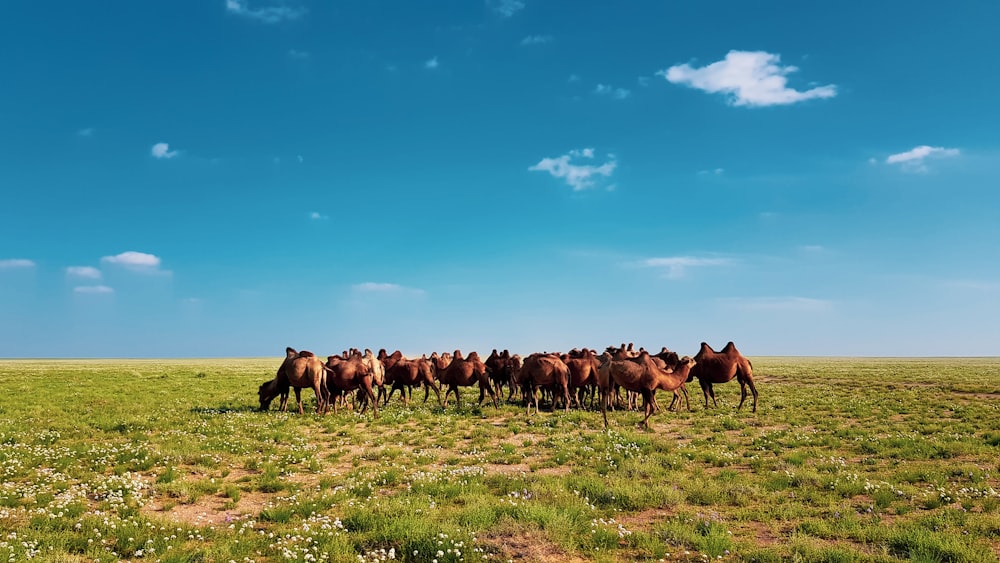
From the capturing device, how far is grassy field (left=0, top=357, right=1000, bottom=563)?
8148 mm

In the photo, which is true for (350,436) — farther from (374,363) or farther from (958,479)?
(958,479)


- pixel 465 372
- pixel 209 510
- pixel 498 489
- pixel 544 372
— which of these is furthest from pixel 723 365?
pixel 209 510

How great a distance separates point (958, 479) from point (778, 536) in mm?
6805

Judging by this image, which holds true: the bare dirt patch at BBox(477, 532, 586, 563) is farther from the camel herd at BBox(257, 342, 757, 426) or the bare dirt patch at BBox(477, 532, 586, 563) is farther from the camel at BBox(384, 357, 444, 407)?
the camel at BBox(384, 357, 444, 407)

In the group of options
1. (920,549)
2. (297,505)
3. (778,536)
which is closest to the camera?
(920,549)

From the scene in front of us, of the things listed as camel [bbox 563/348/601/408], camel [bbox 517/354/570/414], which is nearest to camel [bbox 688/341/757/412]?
camel [bbox 563/348/601/408]

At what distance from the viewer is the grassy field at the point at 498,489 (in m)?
8.15

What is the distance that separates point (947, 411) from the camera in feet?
81.6

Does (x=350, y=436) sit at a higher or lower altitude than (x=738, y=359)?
lower

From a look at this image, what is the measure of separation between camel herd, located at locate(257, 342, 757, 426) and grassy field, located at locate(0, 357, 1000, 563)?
1.90 metres

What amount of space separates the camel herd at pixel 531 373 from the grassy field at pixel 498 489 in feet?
6.23

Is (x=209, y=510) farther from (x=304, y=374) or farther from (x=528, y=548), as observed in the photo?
(x=304, y=374)

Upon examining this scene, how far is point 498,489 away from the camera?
37.8ft

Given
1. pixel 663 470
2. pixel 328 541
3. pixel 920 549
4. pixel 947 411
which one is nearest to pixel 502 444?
pixel 663 470
